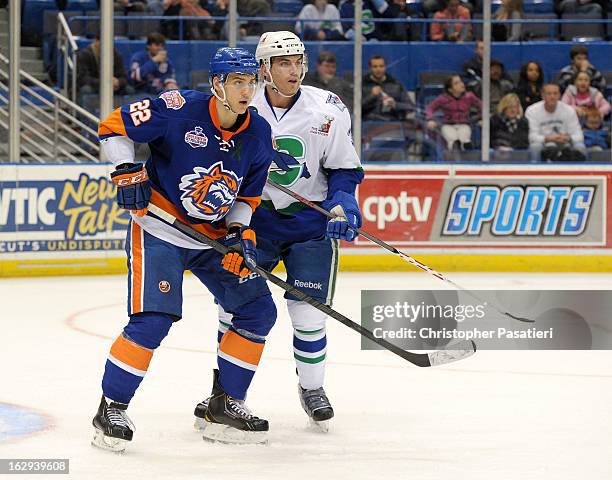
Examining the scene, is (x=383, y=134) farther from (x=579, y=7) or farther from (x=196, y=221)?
(x=196, y=221)

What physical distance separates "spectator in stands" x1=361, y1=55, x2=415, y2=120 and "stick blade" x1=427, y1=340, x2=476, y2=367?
470cm

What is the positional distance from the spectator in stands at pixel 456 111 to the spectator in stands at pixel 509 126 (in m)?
0.15

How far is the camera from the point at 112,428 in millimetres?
3594

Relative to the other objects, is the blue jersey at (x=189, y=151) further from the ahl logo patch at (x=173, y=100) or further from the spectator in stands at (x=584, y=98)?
the spectator in stands at (x=584, y=98)

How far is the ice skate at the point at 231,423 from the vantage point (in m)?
3.84

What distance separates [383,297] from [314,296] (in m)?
3.45

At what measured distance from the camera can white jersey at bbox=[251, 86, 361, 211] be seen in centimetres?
419

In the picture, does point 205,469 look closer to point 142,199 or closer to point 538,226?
point 142,199

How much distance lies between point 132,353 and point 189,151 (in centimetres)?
59

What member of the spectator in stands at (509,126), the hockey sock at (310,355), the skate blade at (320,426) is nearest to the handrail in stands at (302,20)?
the spectator in stands at (509,126)

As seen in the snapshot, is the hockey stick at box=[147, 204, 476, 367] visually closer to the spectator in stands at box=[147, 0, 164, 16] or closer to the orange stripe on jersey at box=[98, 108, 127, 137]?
the orange stripe on jersey at box=[98, 108, 127, 137]

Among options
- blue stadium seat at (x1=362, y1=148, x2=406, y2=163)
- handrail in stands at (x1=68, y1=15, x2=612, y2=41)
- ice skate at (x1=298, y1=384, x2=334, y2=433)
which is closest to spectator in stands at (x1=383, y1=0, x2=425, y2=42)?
handrail in stands at (x1=68, y1=15, x2=612, y2=41)

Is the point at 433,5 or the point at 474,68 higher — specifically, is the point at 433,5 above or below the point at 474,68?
above

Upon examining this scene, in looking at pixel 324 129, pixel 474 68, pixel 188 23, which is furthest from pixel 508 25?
pixel 324 129
